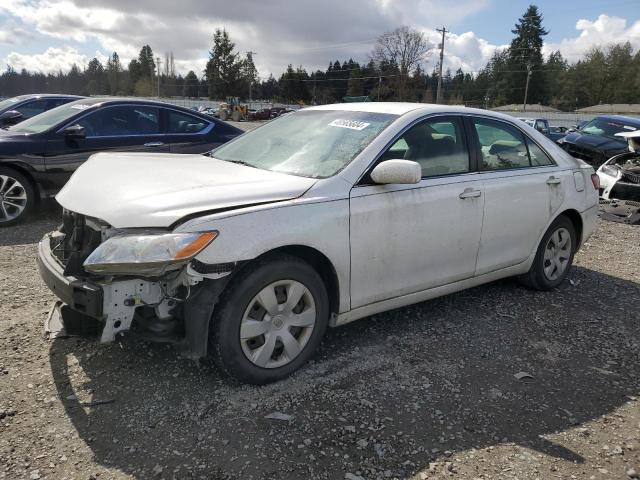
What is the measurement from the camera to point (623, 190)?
906 cm

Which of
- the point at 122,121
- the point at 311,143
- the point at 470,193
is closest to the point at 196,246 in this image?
the point at 311,143

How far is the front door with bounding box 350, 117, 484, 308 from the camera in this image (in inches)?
129

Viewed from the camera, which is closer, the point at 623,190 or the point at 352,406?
the point at 352,406

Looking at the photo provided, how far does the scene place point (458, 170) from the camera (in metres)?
3.90

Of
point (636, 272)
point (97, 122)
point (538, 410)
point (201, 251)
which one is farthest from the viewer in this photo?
point (97, 122)

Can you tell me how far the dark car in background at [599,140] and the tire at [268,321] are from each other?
11879 millimetres

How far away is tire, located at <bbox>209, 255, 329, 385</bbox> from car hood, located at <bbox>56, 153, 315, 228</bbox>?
419 mm

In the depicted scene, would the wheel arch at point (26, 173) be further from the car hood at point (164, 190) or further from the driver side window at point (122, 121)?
the car hood at point (164, 190)

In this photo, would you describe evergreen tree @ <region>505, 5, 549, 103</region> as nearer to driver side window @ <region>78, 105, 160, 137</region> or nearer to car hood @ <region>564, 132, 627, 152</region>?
car hood @ <region>564, 132, 627, 152</region>

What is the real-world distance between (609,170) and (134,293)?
9503mm

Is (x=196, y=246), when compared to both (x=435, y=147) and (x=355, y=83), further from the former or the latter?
(x=355, y=83)

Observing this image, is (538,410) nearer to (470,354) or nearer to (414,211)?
(470,354)

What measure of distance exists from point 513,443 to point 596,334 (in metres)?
1.87

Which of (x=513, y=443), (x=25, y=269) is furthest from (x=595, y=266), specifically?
(x=25, y=269)
